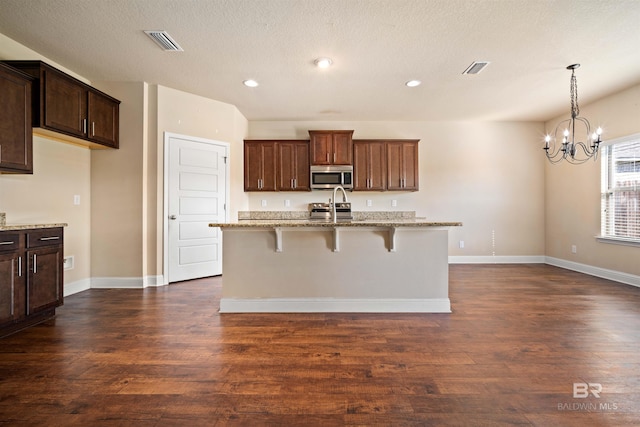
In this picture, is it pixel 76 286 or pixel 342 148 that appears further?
pixel 342 148

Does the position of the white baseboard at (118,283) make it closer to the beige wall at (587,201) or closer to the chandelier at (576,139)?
the chandelier at (576,139)

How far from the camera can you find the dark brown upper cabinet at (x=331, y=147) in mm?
5039

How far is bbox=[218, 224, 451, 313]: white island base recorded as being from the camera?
9.45ft

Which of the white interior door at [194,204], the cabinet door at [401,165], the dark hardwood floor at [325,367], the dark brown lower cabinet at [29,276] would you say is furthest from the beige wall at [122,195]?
the cabinet door at [401,165]

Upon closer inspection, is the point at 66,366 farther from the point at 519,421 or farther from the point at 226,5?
the point at 226,5

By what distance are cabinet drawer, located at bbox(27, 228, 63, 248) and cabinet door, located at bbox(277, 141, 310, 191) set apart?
3025 mm

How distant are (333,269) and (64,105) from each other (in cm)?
321

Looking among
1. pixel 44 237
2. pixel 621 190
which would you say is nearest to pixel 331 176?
pixel 44 237

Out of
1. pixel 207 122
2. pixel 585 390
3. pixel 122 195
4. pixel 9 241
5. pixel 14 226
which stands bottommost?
pixel 585 390

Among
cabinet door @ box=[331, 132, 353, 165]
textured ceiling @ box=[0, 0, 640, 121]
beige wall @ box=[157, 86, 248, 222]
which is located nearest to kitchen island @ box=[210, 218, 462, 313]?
textured ceiling @ box=[0, 0, 640, 121]

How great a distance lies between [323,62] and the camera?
10.3 feet

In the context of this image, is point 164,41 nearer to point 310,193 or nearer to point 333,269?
point 333,269

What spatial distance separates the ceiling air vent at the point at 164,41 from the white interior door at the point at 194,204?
51.7 inches

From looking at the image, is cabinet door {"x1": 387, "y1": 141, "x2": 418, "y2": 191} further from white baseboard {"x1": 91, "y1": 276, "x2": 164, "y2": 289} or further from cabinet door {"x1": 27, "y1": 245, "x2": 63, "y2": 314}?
cabinet door {"x1": 27, "y1": 245, "x2": 63, "y2": 314}
